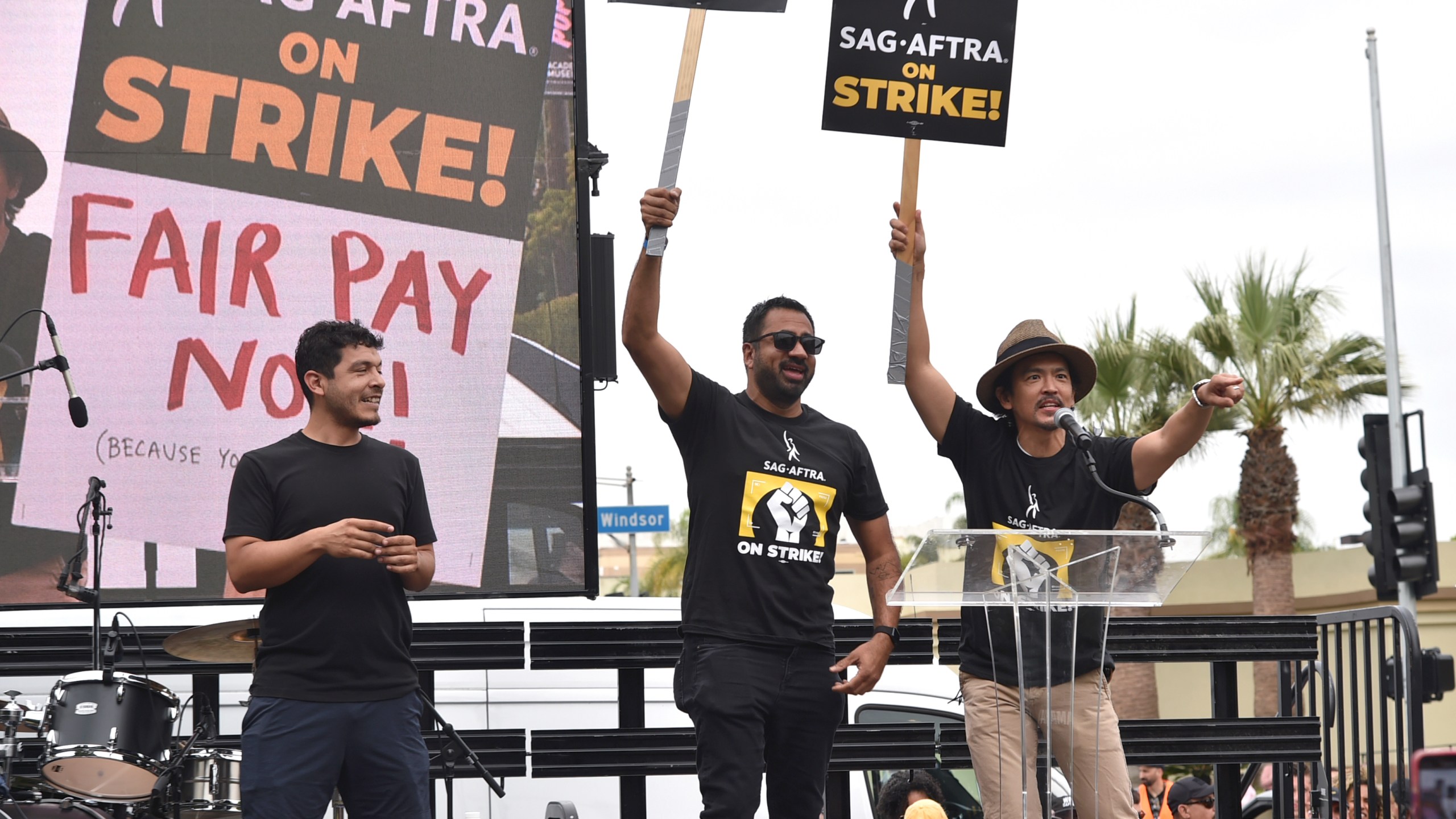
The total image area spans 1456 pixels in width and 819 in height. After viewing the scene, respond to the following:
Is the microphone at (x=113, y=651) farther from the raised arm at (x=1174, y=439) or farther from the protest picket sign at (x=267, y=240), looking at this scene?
the raised arm at (x=1174, y=439)

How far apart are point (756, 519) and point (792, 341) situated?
0.58 metres

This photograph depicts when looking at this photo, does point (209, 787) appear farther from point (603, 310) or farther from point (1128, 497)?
point (1128, 497)

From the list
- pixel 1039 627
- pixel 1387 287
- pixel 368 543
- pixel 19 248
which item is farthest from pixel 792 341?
pixel 1387 287

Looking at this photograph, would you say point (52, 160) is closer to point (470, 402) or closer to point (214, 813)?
point (470, 402)

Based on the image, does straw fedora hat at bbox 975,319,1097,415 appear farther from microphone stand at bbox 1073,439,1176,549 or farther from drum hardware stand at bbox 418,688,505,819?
drum hardware stand at bbox 418,688,505,819

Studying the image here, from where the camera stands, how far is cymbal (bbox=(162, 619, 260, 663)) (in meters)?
4.98

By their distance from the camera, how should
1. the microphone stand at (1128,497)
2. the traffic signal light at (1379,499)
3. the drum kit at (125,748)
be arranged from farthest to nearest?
the traffic signal light at (1379,499) → the drum kit at (125,748) → the microphone stand at (1128,497)

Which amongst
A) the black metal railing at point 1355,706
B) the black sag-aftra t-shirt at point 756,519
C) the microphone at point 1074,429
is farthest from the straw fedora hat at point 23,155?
the black metal railing at point 1355,706

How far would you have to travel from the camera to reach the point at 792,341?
4.68 metres

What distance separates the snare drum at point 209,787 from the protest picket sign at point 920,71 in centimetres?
328

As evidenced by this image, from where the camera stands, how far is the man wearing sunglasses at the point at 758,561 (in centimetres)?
444

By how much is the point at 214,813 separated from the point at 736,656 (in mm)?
2333

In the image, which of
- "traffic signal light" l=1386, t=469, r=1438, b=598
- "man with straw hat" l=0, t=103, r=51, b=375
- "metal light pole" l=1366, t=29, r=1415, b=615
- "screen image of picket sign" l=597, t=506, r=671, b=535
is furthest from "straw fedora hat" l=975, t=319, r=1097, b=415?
"screen image of picket sign" l=597, t=506, r=671, b=535

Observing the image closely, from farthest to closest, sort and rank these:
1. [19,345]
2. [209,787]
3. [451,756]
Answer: [19,345] → [209,787] → [451,756]
